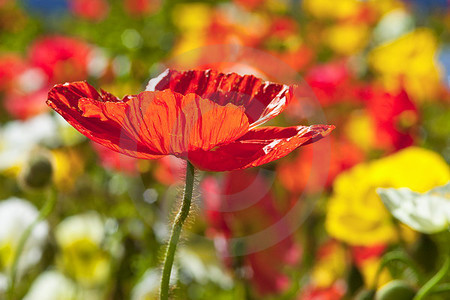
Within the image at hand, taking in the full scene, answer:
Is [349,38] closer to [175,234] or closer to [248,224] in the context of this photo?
[248,224]

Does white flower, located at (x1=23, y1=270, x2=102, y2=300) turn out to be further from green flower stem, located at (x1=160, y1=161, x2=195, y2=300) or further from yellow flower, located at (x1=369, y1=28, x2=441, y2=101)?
yellow flower, located at (x1=369, y1=28, x2=441, y2=101)

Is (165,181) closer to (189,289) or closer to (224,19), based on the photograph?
(189,289)

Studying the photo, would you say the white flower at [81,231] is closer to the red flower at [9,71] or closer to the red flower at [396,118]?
the red flower at [396,118]

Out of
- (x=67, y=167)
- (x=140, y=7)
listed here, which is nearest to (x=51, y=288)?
(x=67, y=167)

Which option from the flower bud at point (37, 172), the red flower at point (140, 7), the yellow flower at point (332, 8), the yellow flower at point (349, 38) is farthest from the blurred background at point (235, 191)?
the red flower at point (140, 7)

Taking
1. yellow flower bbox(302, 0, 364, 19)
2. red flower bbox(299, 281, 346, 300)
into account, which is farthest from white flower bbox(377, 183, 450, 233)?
yellow flower bbox(302, 0, 364, 19)
